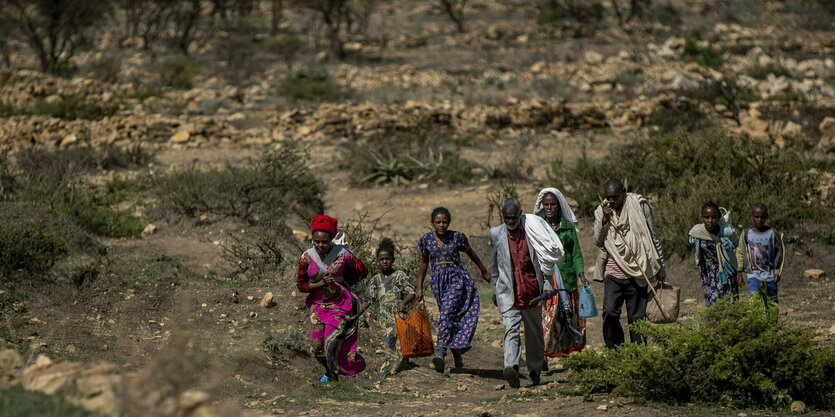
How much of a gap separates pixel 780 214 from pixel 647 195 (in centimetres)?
179

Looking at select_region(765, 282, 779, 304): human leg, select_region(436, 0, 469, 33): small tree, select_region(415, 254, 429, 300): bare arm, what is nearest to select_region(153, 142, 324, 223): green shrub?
select_region(415, 254, 429, 300): bare arm

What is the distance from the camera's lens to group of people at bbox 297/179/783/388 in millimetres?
5996

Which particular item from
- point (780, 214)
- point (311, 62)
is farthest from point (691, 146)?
point (311, 62)

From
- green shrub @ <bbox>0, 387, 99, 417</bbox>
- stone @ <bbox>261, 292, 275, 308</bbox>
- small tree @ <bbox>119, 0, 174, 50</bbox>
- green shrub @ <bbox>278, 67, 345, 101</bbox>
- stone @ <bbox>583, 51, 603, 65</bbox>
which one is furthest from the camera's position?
small tree @ <bbox>119, 0, 174, 50</bbox>

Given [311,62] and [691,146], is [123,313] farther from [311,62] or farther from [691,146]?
[311,62]

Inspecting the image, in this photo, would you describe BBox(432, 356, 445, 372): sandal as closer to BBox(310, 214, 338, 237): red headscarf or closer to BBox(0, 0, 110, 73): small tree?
BBox(310, 214, 338, 237): red headscarf

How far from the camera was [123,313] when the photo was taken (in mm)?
7168

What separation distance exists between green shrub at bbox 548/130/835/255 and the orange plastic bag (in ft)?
15.3

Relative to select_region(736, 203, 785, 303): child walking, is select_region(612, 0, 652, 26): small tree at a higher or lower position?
higher

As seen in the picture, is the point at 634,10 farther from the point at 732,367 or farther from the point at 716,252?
the point at 732,367

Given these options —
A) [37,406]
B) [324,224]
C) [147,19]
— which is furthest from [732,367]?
[147,19]

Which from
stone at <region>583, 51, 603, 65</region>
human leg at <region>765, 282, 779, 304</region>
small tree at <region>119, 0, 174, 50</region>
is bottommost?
human leg at <region>765, 282, 779, 304</region>

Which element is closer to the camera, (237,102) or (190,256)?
(190,256)

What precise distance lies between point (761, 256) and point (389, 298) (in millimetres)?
3158
